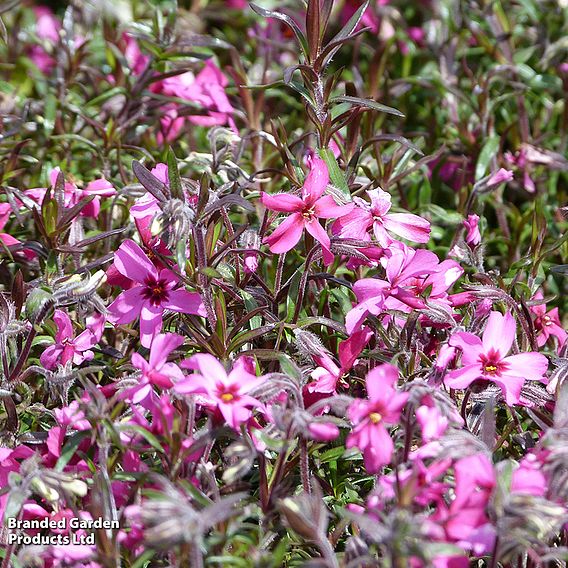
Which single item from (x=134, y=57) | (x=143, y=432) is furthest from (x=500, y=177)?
(x=134, y=57)

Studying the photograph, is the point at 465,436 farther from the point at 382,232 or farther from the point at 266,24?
the point at 266,24

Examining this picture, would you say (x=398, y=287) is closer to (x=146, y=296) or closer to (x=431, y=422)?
(x=431, y=422)

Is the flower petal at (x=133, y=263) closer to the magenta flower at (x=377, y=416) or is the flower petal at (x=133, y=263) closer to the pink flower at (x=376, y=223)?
the pink flower at (x=376, y=223)

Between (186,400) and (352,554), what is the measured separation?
346 millimetres

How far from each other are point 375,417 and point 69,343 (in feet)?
2.05

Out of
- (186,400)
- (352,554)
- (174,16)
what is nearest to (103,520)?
(186,400)

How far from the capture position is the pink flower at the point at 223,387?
126 centimetres

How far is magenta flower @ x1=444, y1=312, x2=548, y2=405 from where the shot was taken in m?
1.39

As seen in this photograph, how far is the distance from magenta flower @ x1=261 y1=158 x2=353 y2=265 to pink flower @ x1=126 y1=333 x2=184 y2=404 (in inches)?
10.0

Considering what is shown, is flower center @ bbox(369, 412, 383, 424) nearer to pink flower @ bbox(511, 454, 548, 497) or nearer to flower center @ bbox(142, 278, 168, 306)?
pink flower @ bbox(511, 454, 548, 497)

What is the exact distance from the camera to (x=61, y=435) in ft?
4.74

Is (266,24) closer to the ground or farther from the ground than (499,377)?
farther from the ground

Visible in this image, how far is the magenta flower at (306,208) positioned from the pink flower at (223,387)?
0.88 feet

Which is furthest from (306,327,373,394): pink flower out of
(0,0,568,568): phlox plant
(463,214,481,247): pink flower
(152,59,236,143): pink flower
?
(152,59,236,143): pink flower
